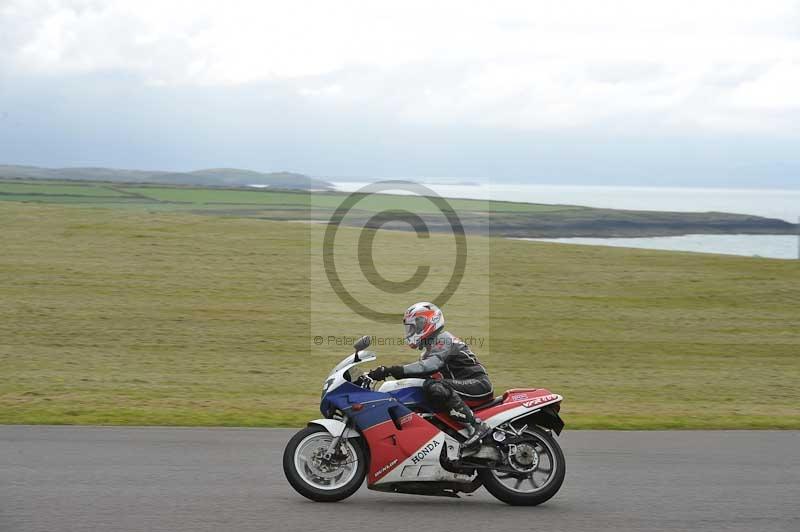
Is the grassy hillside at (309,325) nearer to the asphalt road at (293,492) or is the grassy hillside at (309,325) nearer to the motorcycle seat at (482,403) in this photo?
the asphalt road at (293,492)

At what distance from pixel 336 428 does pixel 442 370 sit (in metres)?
1.07

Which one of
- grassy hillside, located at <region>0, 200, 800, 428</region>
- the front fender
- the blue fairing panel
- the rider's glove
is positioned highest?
the rider's glove

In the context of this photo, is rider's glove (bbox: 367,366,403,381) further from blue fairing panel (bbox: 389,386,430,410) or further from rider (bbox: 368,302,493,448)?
blue fairing panel (bbox: 389,386,430,410)

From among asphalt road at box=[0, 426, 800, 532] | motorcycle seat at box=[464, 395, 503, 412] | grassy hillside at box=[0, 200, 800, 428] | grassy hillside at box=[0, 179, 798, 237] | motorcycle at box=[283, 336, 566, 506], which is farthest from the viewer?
grassy hillside at box=[0, 179, 798, 237]

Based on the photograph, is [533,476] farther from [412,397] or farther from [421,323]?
[421,323]

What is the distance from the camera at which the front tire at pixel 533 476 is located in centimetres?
808

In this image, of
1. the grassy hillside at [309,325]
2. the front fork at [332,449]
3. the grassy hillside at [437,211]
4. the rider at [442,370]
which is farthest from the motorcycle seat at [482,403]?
the grassy hillside at [437,211]

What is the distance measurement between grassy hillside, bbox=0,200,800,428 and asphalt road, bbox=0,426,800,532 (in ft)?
7.85

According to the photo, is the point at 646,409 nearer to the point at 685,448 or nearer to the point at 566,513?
the point at 685,448

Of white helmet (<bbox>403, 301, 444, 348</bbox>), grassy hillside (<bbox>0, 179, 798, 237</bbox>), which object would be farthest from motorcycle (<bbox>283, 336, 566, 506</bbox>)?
grassy hillside (<bbox>0, 179, 798, 237</bbox>)

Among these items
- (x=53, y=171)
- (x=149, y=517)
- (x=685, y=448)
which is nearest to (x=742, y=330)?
(x=685, y=448)

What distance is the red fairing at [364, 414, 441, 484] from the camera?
316 inches

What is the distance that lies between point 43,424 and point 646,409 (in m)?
9.03

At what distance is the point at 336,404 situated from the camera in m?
8.16
